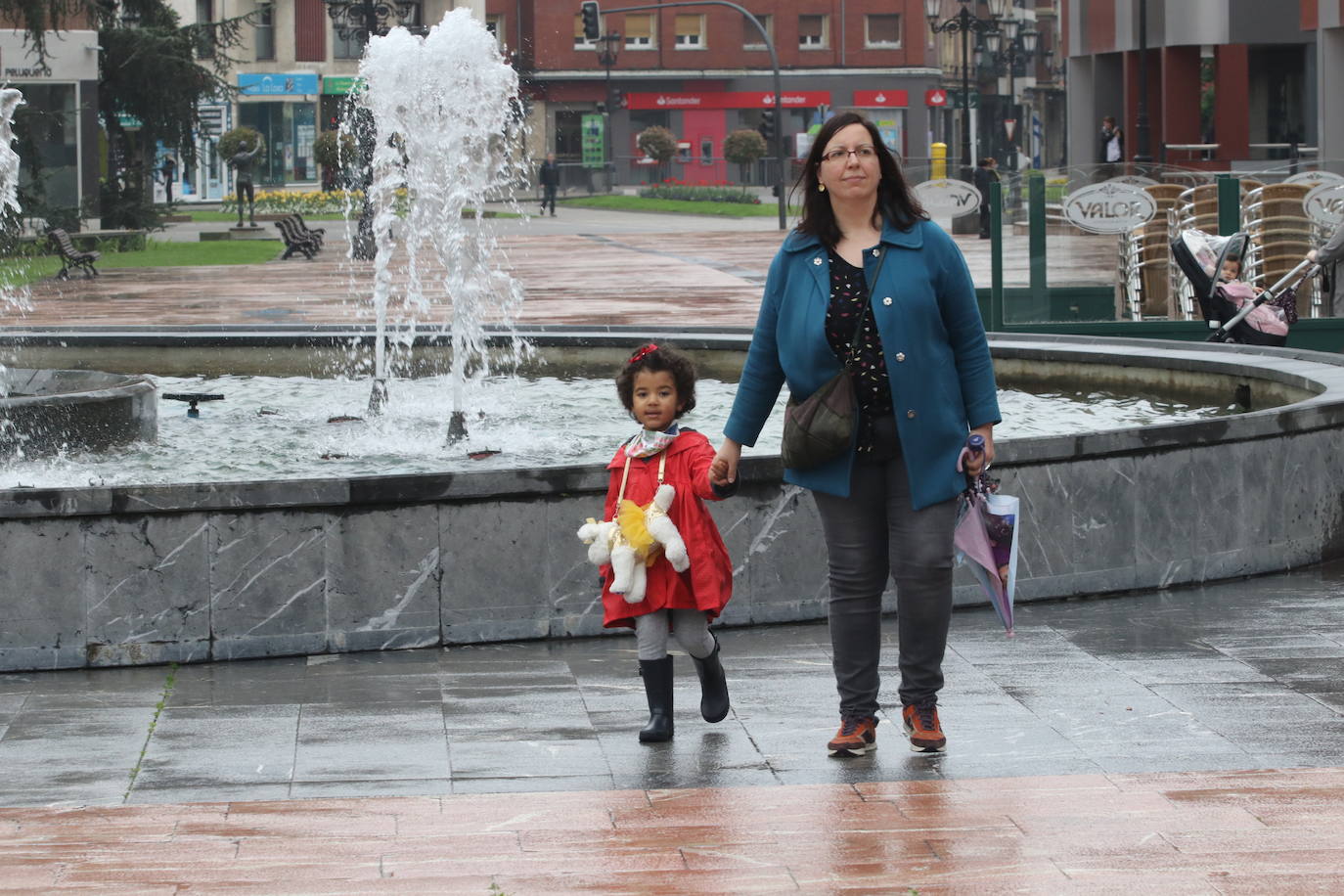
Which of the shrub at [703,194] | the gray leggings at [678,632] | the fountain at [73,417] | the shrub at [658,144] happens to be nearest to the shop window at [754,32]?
the shrub at [658,144]

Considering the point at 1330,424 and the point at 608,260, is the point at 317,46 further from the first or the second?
the point at 1330,424

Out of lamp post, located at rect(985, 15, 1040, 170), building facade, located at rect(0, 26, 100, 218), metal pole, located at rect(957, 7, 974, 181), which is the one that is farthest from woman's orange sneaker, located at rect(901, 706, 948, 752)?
lamp post, located at rect(985, 15, 1040, 170)

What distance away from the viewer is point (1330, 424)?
8.28 m

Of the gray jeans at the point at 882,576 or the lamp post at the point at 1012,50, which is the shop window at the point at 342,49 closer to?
the lamp post at the point at 1012,50

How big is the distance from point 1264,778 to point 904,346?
136 centimetres

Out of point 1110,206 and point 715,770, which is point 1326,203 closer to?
point 1110,206

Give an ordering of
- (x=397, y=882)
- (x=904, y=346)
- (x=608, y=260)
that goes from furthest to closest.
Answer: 1. (x=608, y=260)
2. (x=904, y=346)
3. (x=397, y=882)

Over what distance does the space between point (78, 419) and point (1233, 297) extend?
23.4ft

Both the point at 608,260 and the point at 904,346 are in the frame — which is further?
the point at 608,260

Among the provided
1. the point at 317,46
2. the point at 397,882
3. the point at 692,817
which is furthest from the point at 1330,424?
the point at 317,46

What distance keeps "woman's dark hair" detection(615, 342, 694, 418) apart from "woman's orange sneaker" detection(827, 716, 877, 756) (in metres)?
0.93

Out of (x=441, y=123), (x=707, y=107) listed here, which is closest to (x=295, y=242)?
(x=441, y=123)

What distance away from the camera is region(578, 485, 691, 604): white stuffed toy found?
5.36 metres

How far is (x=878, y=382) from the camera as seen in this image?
515cm
